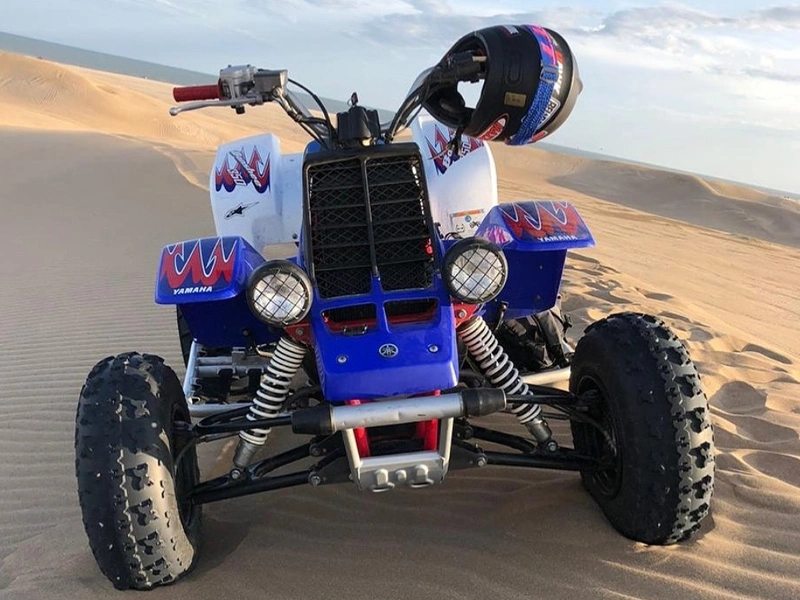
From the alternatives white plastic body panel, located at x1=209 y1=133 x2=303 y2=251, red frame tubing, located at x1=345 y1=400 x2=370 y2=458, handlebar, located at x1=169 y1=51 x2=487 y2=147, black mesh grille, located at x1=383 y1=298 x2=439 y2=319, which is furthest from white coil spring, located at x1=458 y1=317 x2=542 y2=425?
white plastic body panel, located at x1=209 y1=133 x2=303 y2=251

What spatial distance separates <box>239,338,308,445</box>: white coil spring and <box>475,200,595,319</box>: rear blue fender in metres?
1.01

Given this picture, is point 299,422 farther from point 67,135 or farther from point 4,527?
point 67,135

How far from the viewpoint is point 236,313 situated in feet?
11.3

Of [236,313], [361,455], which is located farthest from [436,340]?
[236,313]

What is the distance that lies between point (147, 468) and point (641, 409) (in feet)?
6.05

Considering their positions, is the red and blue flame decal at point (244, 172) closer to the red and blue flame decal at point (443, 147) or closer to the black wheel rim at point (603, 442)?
the red and blue flame decal at point (443, 147)

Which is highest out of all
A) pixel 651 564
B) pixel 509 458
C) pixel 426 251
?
pixel 426 251

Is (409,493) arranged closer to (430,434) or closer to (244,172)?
(430,434)

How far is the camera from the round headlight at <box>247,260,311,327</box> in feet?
8.99

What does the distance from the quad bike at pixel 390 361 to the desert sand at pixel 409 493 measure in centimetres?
26

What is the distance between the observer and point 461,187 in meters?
5.18

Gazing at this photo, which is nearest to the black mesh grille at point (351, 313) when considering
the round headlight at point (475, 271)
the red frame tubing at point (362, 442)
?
the round headlight at point (475, 271)

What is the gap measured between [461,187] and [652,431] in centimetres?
273

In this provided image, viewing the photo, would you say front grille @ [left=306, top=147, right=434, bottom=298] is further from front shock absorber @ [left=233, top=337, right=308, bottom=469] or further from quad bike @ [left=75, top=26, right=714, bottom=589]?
front shock absorber @ [left=233, top=337, right=308, bottom=469]
